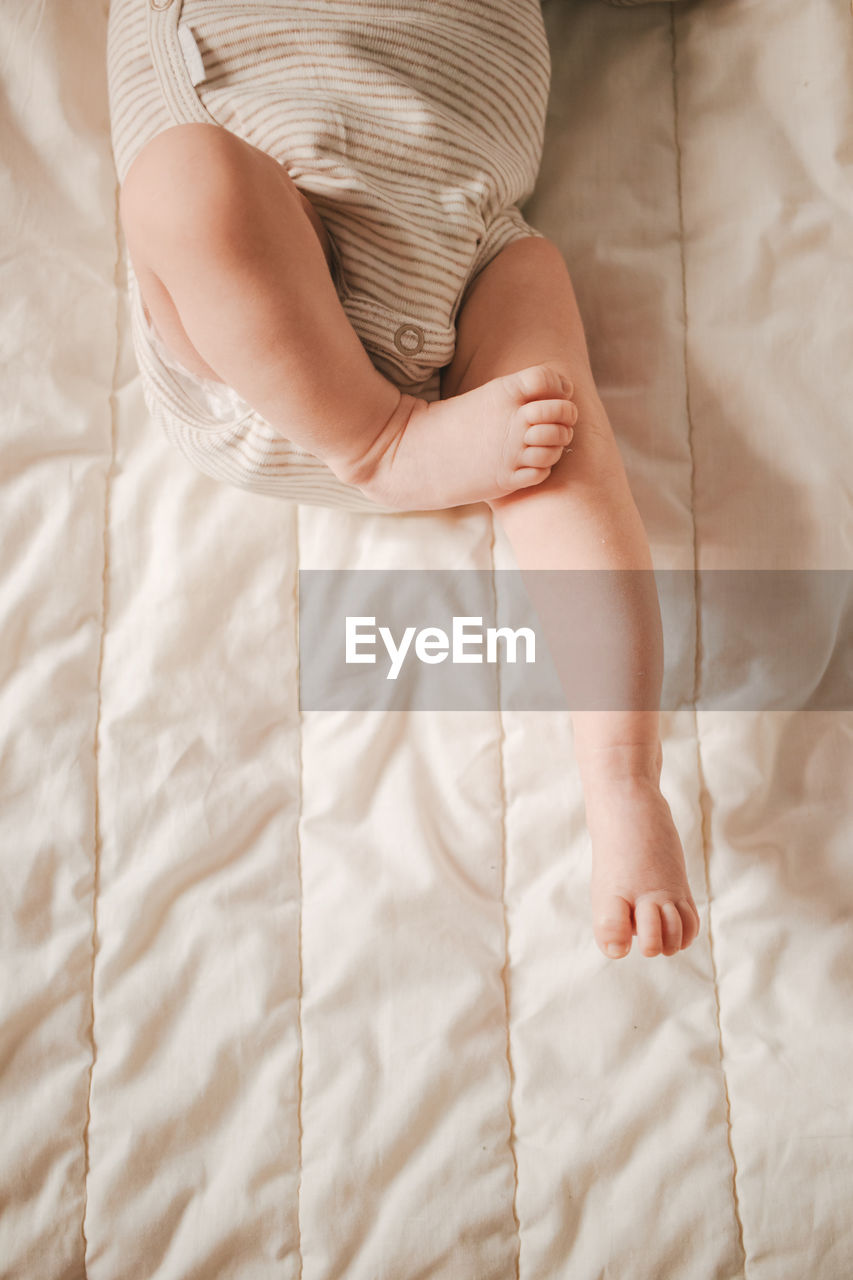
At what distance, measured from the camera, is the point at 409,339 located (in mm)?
703

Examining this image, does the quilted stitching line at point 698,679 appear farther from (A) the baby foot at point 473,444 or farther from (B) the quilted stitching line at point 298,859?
(B) the quilted stitching line at point 298,859

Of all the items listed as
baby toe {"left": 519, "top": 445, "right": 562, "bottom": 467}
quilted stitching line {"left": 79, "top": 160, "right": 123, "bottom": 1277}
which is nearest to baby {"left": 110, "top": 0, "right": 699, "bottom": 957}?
baby toe {"left": 519, "top": 445, "right": 562, "bottom": 467}

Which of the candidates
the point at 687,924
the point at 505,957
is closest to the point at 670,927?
the point at 687,924

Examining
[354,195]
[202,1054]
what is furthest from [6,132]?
[202,1054]

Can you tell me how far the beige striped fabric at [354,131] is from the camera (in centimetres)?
69

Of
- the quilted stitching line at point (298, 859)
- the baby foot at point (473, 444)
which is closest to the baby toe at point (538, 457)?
the baby foot at point (473, 444)

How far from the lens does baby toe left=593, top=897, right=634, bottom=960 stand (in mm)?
629

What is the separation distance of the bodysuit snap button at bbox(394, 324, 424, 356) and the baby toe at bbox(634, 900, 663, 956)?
43 cm

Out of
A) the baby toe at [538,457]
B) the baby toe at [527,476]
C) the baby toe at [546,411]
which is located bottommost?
the baby toe at [527,476]

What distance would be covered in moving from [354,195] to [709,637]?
44cm

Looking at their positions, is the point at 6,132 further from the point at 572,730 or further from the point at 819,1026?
the point at 819,1026

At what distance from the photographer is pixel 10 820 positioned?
74 cm

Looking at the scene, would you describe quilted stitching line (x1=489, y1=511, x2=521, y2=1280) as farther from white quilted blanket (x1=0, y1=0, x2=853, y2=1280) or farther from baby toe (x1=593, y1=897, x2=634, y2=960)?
baby toe (x1=593, y1=897, x2=634, y2=960)

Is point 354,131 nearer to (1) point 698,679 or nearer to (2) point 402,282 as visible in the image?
(2) point 402,282
